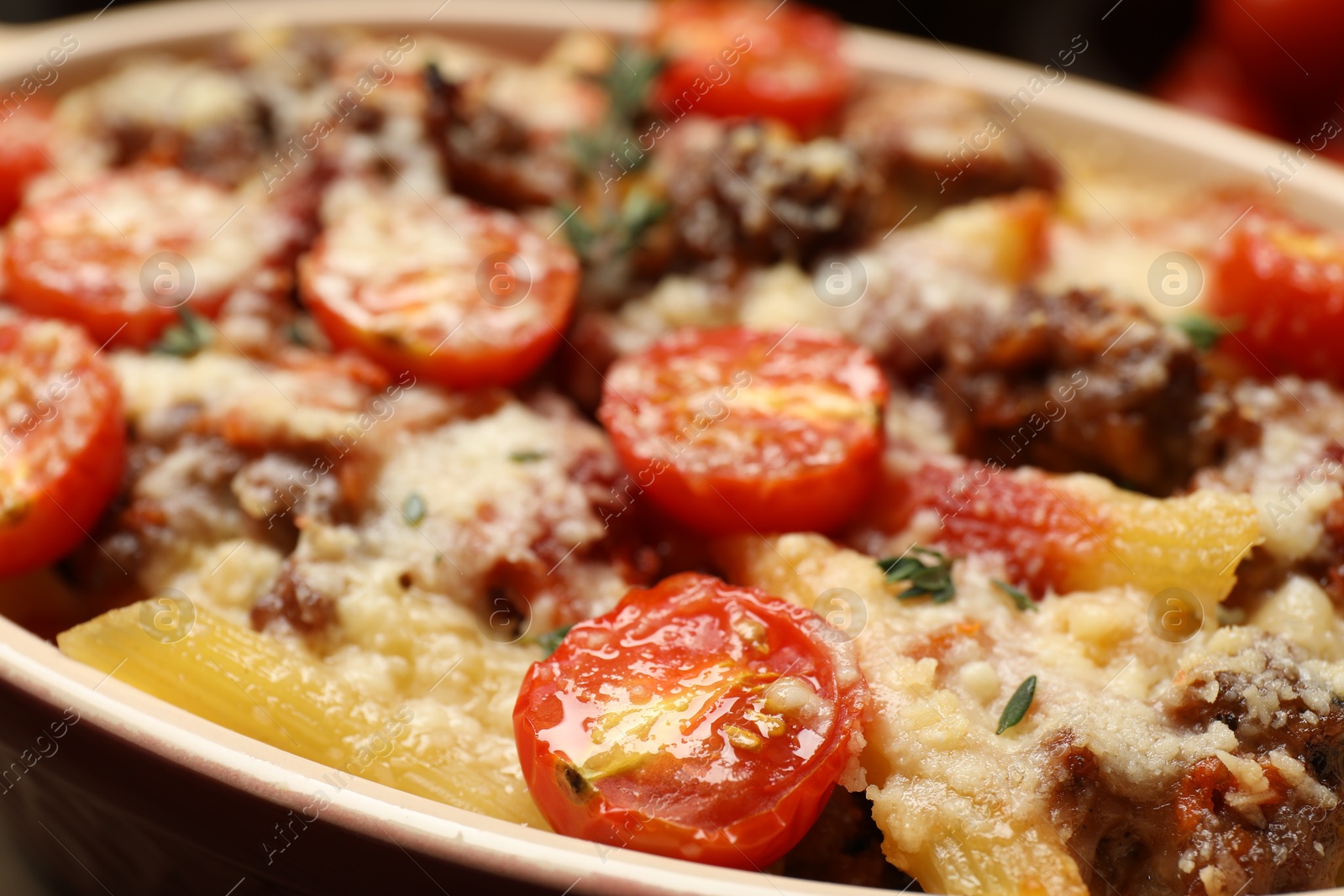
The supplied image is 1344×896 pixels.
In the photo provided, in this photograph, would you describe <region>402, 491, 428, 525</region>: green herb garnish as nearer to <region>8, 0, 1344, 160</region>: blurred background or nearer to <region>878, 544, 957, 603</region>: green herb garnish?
<region>878, 544, 957, 603</region>: green herb garnish

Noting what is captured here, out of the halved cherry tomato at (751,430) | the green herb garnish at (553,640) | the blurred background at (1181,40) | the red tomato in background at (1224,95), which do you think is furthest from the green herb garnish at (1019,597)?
the red tomato in background at (1224,95)

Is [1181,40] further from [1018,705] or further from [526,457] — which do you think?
[1018,705]

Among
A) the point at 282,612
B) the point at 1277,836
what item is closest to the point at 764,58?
the point at 282,612

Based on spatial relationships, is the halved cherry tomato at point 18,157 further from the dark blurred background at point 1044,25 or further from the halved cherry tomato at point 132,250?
the dark blurred background at point 1044,25

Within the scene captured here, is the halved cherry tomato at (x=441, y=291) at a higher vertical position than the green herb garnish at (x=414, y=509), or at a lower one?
higher

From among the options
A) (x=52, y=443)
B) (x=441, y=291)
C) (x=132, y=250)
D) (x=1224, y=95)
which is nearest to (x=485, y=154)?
(x=441, y=291)

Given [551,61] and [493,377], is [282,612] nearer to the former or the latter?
[493,377]
